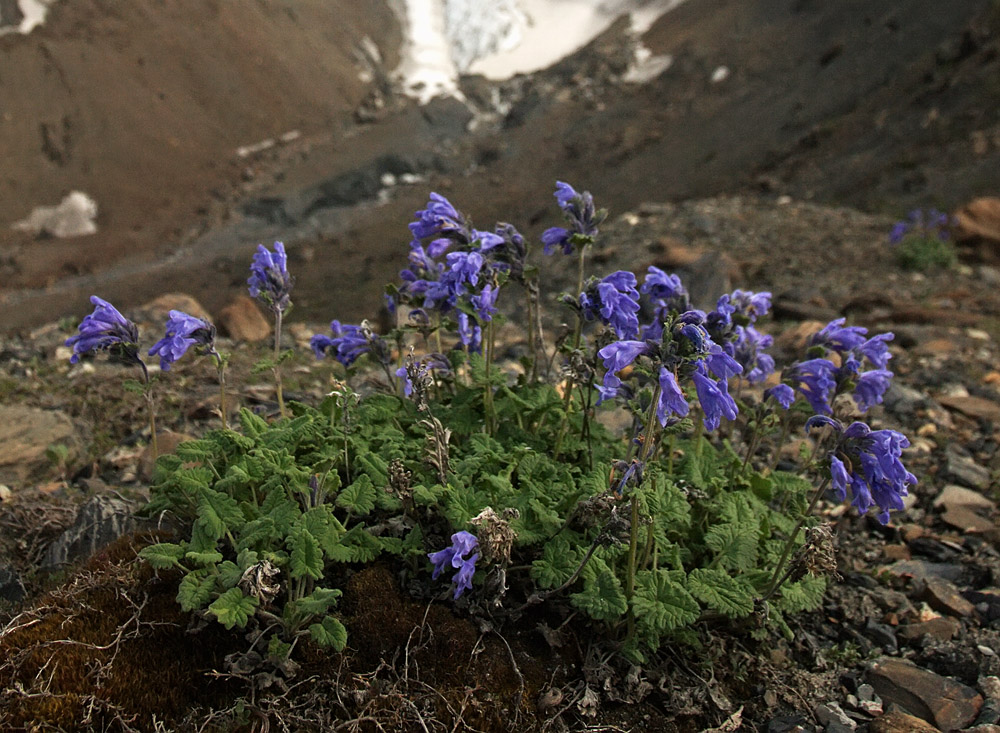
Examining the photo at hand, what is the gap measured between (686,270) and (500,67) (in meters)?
35.5

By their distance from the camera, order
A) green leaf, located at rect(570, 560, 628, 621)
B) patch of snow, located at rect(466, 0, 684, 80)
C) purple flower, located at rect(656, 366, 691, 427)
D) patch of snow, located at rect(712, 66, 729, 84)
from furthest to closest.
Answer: patch of snow, located at rect(466, 0, 684, 80) → patch of snow, located at rect(712, 66, 729, 84) → green leaf, located at rect(570, 560, 628, 621) → purple flower, located at rect(656, 366, 691, 427)

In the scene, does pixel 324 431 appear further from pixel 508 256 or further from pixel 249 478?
pixel 508 256

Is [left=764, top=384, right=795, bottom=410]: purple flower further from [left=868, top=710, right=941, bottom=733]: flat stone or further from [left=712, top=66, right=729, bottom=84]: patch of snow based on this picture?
[left=712, top=66, right=729, bottom=84]: patch of snow

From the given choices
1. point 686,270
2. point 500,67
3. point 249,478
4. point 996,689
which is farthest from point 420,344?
point 500,67

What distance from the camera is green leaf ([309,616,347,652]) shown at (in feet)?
8.48

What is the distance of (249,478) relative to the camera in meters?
2.98

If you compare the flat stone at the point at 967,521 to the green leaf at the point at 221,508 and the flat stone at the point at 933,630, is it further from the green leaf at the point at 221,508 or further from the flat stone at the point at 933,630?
the green leaf at the point at 221,508

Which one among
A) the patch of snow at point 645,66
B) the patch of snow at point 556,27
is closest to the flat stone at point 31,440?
the patch of snow at point 645,66

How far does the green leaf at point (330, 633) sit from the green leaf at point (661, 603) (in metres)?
1.04

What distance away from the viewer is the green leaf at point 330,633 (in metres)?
2.59

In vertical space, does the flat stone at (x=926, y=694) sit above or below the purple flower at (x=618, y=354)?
below

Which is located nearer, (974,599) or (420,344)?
(974,599)

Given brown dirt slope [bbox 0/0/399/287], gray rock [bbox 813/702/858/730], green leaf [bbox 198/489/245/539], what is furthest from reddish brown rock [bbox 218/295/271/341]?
brown dirt slope [bbox 0/0/399/287]

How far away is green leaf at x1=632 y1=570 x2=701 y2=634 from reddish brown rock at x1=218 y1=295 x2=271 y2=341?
29.6 ft
